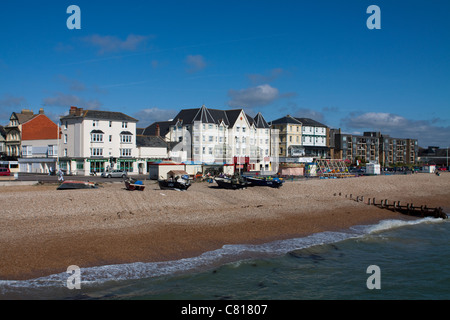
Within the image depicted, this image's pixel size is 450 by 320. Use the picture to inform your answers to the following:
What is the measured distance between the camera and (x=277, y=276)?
1688 cm

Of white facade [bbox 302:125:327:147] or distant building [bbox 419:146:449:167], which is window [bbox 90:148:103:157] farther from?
distant building [bbox 419:146:449:167]

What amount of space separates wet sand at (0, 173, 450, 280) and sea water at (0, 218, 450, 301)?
4.06ft

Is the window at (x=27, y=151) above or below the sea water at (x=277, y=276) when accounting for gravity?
above

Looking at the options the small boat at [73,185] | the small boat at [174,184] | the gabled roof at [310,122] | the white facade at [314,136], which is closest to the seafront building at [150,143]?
the white facade at [314,136]

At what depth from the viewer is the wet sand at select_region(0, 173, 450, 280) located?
17422 mm

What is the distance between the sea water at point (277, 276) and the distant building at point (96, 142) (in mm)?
44130

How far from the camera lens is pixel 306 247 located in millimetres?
21391

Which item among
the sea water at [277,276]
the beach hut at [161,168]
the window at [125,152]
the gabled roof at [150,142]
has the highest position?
the gabled roof at [150,142]

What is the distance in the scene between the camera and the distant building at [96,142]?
2329 inches

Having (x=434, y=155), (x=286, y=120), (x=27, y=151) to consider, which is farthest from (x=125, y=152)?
(x=434, y=155)

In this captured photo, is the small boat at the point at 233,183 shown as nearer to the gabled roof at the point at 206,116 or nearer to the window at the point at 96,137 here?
the window at the point at 96,137

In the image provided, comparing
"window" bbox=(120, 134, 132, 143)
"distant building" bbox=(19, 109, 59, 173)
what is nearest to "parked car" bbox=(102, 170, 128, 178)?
"window" bbox=(120, 134, 132, 143)

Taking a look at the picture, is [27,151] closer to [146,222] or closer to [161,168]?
[161,168]
